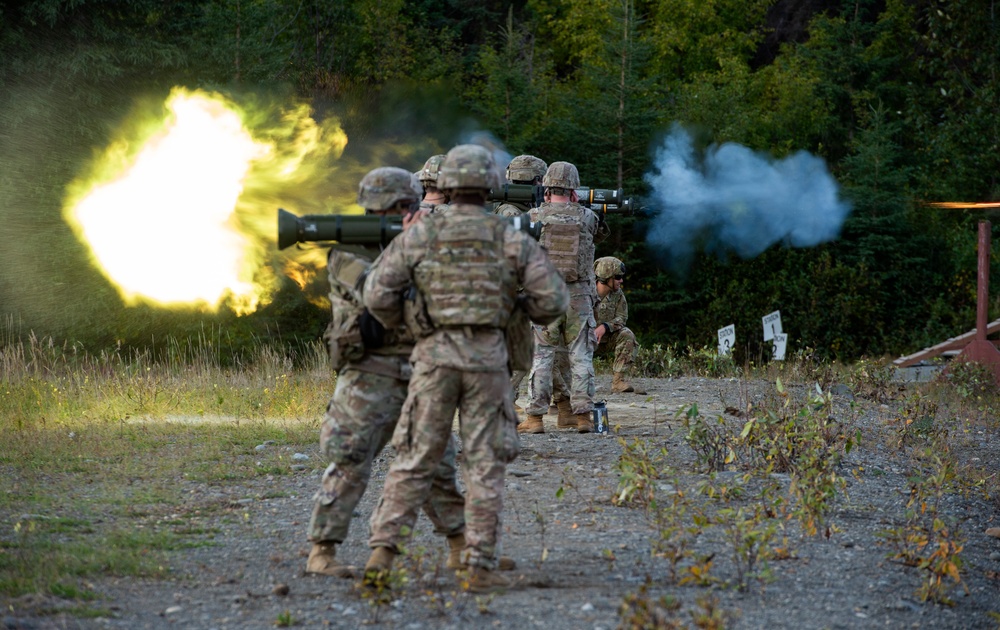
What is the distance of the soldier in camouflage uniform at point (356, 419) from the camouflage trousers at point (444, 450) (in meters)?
0.13

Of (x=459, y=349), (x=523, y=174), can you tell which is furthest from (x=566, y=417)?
(x=459, y=349)

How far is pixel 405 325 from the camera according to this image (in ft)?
21.0

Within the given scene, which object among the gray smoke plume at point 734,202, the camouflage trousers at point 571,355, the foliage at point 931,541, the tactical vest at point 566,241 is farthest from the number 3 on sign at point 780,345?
the foliage at point 931,541

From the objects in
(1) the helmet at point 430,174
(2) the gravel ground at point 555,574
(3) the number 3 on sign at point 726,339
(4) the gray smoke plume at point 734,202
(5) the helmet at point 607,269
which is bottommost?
(2) the gravel ground at point 555,574

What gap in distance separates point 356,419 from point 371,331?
413 millimetres

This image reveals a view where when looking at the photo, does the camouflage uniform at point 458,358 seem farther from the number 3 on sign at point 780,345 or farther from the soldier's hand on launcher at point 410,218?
the number 3 on sign at point 780,345

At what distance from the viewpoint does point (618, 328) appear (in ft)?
49.5

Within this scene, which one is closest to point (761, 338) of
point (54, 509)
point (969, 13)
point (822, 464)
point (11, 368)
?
point (969, 13)

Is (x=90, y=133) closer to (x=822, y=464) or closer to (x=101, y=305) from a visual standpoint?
(x=101, y=305)

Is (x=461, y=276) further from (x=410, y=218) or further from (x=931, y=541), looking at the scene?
(x=931, y=541)

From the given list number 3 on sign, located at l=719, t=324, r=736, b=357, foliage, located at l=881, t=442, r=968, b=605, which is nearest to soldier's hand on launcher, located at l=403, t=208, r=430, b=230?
foliage, located at l=881, t=442, r=968, b=605

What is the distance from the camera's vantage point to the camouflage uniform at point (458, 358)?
20.3 ft

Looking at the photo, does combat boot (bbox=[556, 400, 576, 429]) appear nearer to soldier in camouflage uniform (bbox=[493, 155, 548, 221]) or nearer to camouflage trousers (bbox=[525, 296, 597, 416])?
camouflage trousers (bbox=[525, 296, 597, 416])

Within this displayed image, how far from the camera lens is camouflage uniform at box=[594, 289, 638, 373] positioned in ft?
49.2
